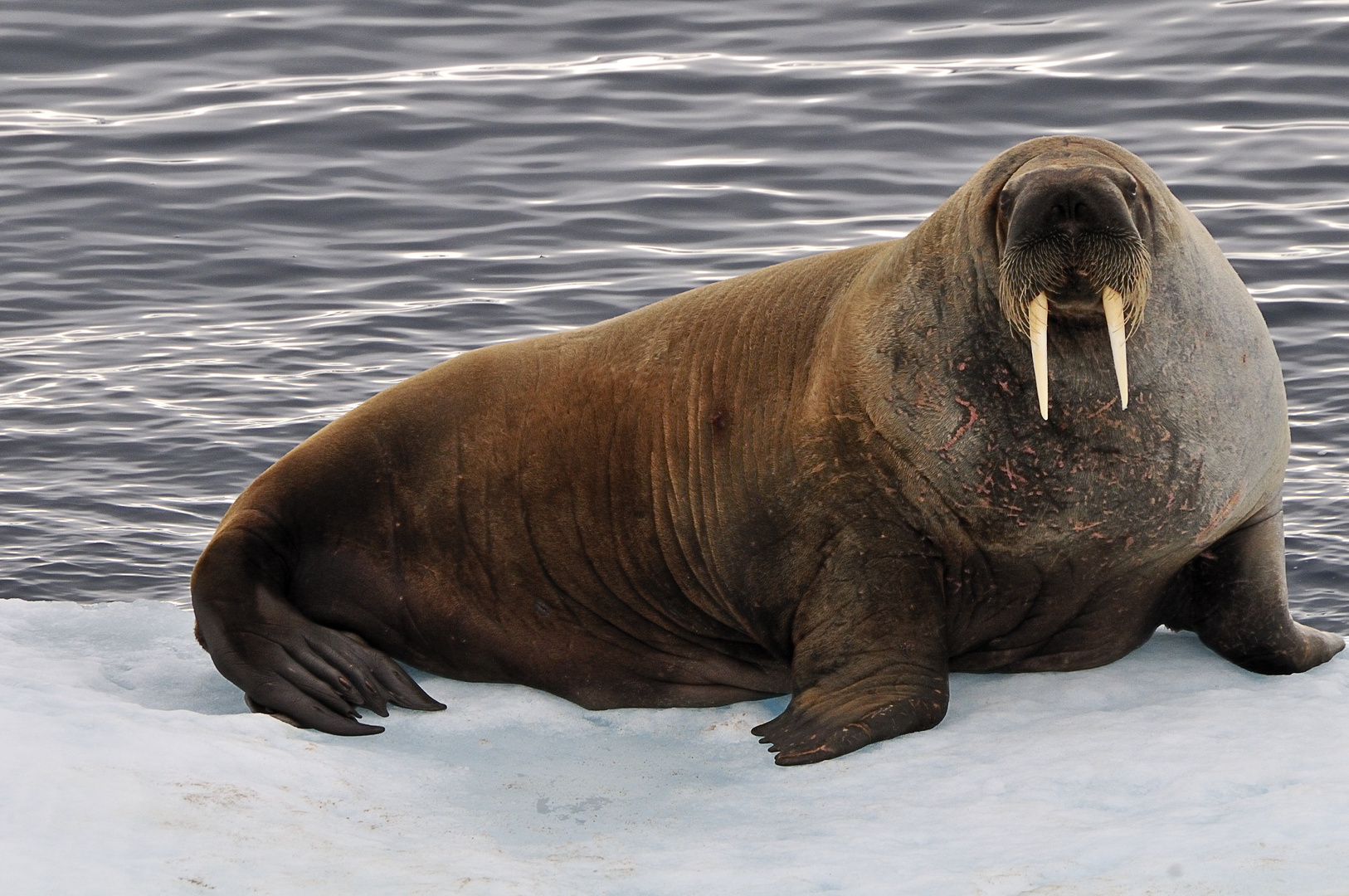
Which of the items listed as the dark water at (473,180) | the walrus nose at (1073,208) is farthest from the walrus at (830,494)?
the dark water at (473,180)

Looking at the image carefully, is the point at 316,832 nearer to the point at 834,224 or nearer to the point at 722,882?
the point at 722,882

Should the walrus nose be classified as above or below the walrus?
above

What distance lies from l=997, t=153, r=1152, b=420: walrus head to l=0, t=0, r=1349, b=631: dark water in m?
3.12

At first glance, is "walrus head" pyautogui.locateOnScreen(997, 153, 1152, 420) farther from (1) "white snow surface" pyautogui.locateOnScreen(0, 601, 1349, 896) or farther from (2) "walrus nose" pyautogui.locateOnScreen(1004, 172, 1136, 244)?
(1) "white snow surface" pyautogui.locateOnScreen(0, 601, 1349, 896)

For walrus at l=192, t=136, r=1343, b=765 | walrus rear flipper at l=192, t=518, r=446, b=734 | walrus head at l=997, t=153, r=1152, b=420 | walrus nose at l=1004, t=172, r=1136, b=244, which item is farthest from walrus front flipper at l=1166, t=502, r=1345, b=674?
walrus rear flipper at l=192, t=518, r=446, b=734

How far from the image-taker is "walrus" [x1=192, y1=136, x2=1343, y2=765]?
17.8ft

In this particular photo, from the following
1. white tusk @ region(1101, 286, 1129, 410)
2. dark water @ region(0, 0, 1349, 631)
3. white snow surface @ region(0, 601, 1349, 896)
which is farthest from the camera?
dark water @ region(0, 0, 1349, 631)

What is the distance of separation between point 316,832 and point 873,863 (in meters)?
1.33

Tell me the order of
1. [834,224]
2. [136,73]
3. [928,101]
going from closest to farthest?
[834,224], [928,101], [136,73]

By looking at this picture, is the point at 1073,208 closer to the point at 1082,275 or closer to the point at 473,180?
the point at 1082,275

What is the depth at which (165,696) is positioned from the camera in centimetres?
606

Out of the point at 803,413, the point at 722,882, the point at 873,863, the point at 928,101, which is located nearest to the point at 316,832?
the point at 722,882

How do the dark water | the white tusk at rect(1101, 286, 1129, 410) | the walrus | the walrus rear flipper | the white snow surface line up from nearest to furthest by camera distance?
the white snow surface, the white tusk at rect(1101, 286, 1129, 410), the walrus, the walrus rear flipper, the dark water

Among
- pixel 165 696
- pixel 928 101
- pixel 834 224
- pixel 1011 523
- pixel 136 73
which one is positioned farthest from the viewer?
pixel 136 73
